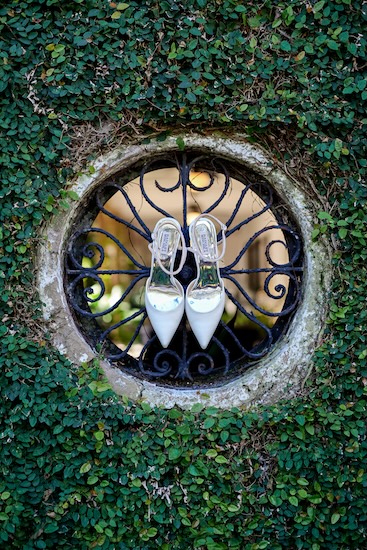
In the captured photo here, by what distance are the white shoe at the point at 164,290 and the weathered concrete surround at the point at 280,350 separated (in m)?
0.26

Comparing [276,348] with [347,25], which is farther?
[276,348]

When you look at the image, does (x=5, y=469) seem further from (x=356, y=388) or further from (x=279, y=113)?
(x=279, y=113)

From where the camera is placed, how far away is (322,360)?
2643 mm

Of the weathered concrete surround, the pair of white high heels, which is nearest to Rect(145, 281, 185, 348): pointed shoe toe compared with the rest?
the pair of white high heels

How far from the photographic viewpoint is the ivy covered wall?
2.57m

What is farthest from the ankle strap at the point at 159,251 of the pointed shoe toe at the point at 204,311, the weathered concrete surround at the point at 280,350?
the weathered concrete surround at the point at 280,350

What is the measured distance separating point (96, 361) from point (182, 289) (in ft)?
1.52

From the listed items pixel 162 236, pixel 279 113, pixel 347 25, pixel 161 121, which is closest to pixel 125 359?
pixel 162 236

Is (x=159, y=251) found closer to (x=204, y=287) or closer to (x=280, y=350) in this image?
(x=204, y=287)

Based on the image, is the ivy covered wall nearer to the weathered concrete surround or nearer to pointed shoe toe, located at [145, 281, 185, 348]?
the weathered concrete surround

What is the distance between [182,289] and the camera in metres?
2.70

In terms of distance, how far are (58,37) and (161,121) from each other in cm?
52

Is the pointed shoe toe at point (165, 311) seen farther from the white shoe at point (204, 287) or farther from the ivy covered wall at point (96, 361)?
the ivy covered wall at point (96, 361)

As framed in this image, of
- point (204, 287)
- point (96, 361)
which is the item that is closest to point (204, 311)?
point (204, 287)
